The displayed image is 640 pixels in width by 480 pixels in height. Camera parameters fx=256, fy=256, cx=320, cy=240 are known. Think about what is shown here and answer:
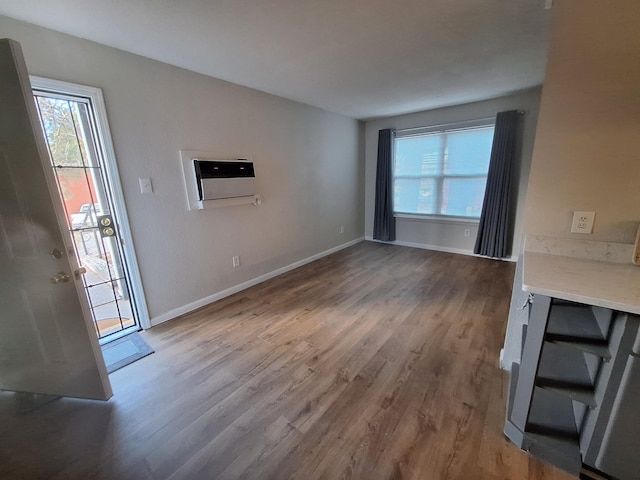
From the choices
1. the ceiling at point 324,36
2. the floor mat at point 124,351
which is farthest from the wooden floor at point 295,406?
the ceiling at point 324,36

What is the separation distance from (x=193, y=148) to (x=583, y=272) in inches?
119

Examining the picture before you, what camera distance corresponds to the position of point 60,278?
4.68ft

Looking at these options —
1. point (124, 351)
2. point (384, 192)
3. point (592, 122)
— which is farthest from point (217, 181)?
point (384, 192)

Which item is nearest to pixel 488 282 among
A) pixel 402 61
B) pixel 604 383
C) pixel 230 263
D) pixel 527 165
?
pixel 527 165

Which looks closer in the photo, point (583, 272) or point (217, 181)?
point (583, 272)

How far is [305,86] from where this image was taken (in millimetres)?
2941

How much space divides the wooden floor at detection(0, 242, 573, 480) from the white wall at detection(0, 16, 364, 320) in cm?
59

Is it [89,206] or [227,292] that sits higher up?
[89,206]

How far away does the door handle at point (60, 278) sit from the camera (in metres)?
1.43

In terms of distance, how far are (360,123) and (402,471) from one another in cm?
496

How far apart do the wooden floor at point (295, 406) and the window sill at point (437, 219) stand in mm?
1987

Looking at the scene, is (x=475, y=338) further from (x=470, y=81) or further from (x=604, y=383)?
(x=470, y=81)

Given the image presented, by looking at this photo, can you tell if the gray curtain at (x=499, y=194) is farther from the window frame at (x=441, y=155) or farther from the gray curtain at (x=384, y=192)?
the gray curtain at (x=384, y=192)

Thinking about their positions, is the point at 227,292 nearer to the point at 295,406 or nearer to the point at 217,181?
the point at 217,181
